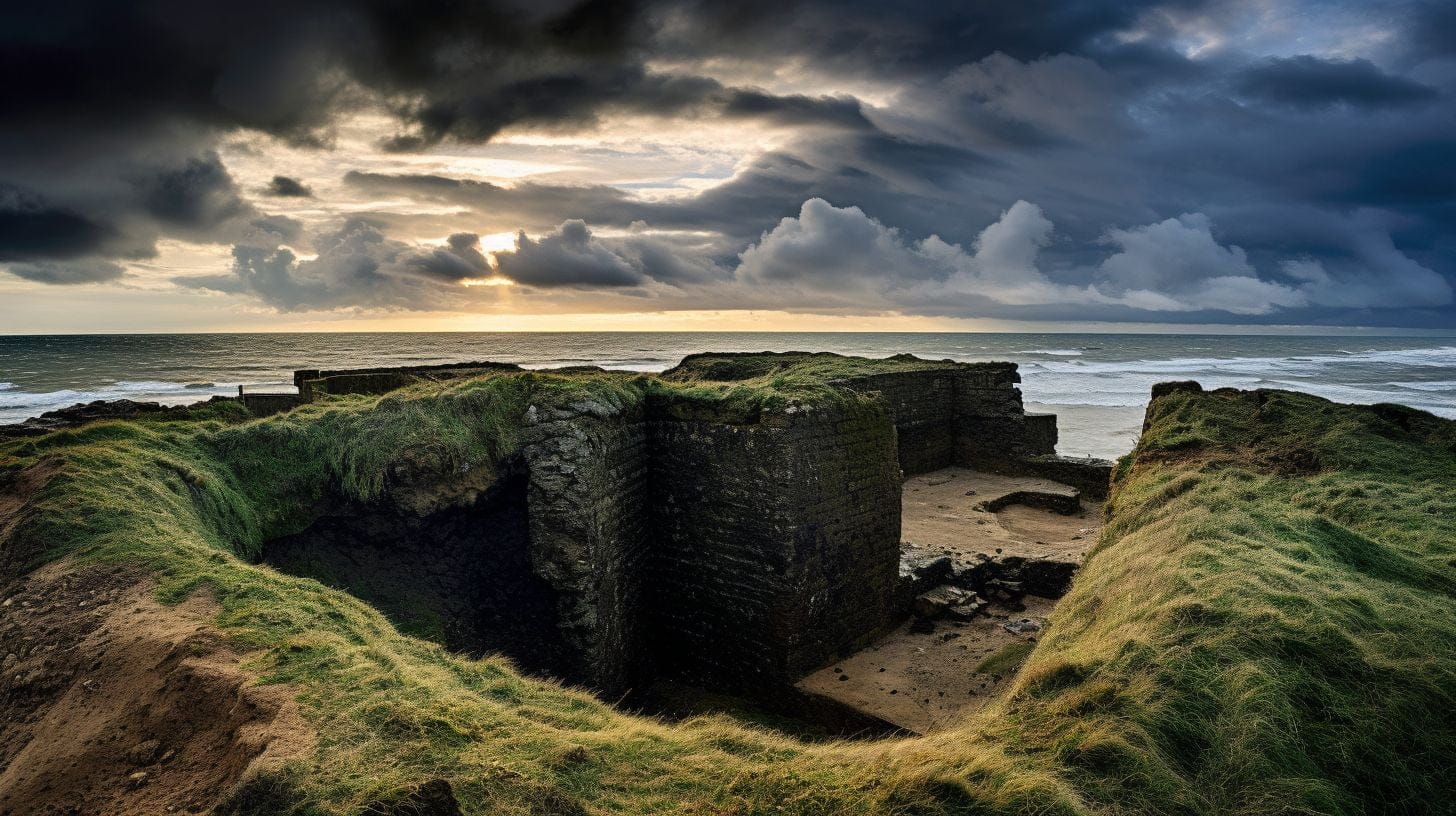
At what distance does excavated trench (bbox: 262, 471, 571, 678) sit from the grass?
0.80 m

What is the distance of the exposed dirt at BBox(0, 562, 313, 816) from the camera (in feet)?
9.98

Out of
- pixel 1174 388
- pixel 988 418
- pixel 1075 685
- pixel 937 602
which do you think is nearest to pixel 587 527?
pixel 1075 685

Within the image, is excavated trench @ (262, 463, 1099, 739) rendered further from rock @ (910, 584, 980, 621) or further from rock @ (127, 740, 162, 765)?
rock @ (127, 740, 162, 765)

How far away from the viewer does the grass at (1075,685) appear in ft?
9.82

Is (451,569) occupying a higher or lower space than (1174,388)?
lower

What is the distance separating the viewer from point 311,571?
7.16 m

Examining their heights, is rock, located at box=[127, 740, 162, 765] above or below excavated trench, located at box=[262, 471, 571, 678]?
above

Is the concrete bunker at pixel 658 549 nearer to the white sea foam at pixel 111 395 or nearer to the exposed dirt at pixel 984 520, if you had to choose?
the exposed dirt at pixel 984 520

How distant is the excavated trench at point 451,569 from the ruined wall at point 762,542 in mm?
1521

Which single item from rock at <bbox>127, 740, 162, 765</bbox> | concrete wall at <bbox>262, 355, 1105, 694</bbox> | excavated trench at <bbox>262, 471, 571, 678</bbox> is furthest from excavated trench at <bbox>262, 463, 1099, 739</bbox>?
rock at <bbox>127, 740, 162, 765</bbox>

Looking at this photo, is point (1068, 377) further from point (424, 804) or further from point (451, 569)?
point (424, 804)

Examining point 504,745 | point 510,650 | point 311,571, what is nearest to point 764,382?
point 510,650

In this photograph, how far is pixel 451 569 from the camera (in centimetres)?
780

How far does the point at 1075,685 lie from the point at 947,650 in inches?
222
